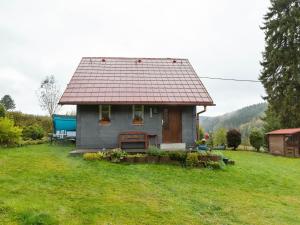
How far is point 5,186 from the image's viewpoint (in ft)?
27.5

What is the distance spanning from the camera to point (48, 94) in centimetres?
4034

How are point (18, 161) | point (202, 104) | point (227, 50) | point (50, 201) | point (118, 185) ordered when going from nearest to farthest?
point (50, 201), point (118, 185), point (18, 161), point (202, 104), point (227, 50)

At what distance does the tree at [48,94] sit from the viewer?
40125mm

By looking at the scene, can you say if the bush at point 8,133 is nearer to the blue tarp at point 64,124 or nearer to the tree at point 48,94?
the blue tarp at point 64,124

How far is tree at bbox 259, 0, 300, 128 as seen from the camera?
30.1 m

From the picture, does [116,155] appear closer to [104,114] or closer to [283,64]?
[104,114]

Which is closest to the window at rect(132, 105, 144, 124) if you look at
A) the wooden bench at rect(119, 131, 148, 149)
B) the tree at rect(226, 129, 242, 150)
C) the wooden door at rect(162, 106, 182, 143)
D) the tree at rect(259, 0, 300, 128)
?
the wooden bench at rect(119, 131, 148, 149)

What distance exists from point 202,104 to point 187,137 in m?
2.02

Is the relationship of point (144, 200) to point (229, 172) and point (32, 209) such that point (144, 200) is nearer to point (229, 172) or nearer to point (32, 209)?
point (32, 209)

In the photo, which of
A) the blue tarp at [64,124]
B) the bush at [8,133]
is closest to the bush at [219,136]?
the blue tarp at [64,124]

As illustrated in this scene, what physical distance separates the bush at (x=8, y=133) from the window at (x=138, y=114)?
6.37 meters

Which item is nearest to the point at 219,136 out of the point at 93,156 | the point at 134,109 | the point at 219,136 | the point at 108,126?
the point at 219,136

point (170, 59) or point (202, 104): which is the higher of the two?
point (170, 59)

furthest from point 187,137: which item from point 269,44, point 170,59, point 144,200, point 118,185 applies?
point 269,44
